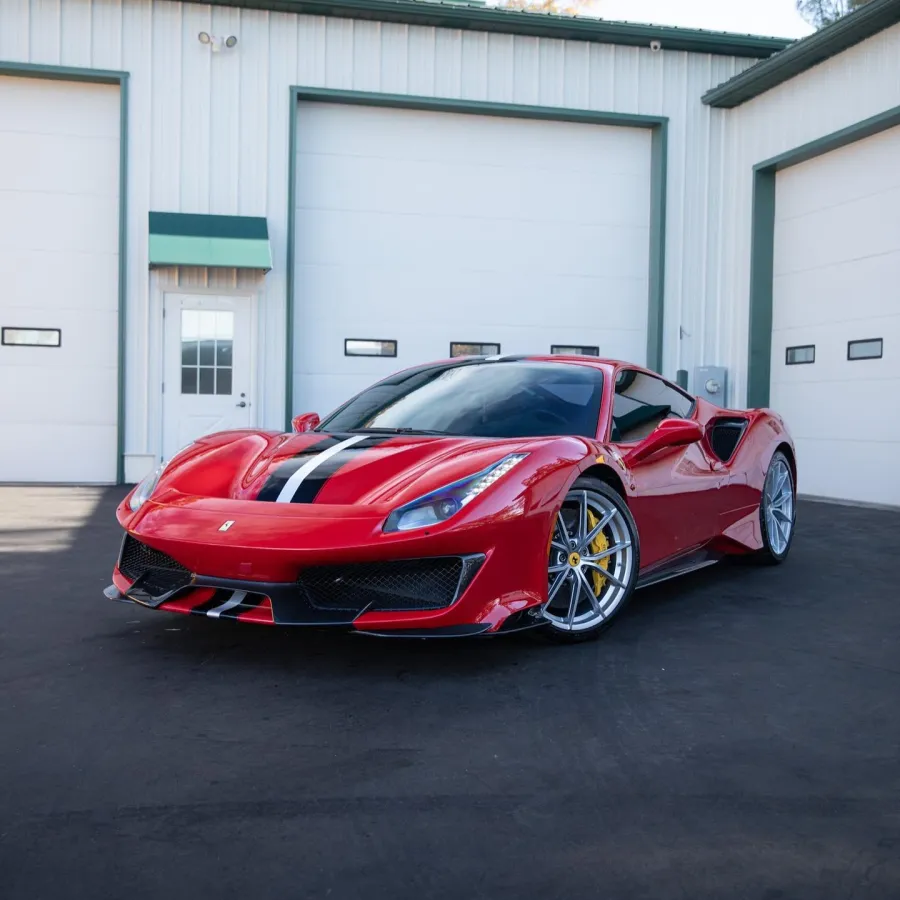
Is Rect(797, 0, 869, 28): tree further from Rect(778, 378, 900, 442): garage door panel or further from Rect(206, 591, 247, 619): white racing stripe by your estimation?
Rect(206, 591, 247, 619): white racing stripe

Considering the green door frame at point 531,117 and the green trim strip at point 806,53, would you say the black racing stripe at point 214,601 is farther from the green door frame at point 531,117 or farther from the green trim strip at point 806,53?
the green trim strip at point 806,53

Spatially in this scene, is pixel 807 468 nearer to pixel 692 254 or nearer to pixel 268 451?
pixel 692 254

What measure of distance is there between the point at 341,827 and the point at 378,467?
1643 millimetres

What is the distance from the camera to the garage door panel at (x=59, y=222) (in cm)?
1128

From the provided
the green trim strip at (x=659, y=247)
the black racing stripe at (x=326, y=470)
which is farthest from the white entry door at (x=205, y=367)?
the black racing stripe at (x=326, y=470)

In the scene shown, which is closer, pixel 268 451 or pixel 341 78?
pixel 268 451

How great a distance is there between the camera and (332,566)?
11.0 feet

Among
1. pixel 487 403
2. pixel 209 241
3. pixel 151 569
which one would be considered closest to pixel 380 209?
pixel 209 241

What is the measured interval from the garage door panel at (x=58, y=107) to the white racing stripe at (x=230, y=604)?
9.35 metres

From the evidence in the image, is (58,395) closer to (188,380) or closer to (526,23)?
(188,380)

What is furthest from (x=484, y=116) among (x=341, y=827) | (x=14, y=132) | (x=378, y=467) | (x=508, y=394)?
(x=341, y=827)

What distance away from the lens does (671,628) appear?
4297 mm

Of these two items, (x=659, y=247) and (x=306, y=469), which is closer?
(x=306, y=469)

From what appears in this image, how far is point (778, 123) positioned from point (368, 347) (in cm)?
520
